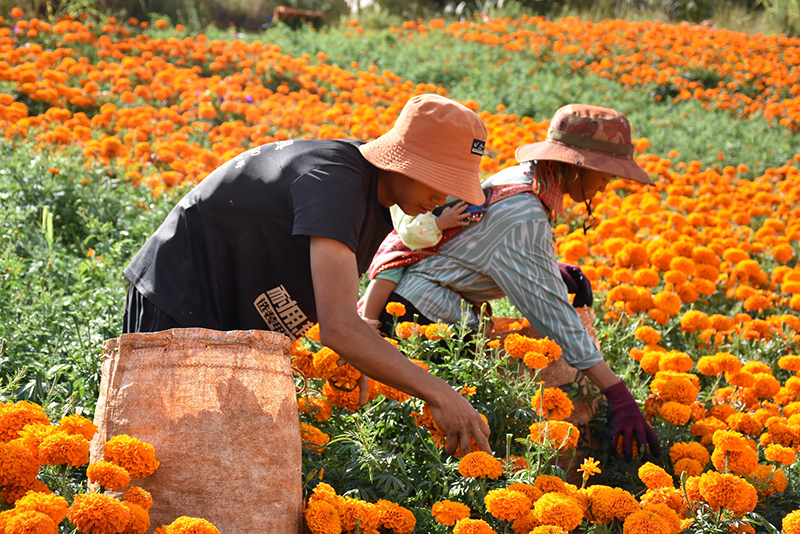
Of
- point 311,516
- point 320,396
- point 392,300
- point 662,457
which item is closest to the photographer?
point 311,516

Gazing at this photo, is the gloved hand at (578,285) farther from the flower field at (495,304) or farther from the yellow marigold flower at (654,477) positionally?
the yellow marigold flower at (654,477)

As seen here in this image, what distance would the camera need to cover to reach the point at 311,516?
1666 millimetres

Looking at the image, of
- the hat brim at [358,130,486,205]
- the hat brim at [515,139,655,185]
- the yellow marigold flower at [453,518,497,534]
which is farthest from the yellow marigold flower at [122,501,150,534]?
the hat brim at [515,139,655,185]

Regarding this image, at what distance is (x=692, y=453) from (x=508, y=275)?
89 centimetres

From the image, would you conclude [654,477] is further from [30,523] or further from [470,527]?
[30,523]

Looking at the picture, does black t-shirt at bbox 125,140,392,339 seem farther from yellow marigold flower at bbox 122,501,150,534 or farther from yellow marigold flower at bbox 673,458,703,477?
yellow marigold flower at bbox 673,458,703,477

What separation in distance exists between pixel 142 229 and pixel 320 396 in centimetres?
231

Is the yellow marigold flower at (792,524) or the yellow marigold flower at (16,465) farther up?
the yellow marigold flower at (16,465)

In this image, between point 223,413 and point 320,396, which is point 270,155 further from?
point 320,396

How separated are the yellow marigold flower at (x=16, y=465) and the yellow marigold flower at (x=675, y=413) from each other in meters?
2.09

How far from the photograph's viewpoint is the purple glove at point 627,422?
105 inches

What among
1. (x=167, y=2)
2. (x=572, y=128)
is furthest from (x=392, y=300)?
(x=167, y=2)

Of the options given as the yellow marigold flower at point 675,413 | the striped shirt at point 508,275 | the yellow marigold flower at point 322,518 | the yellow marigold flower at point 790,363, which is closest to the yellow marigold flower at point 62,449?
the yellow marigold flower at point 322,518

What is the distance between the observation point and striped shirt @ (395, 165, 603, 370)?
106 inches
